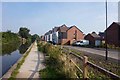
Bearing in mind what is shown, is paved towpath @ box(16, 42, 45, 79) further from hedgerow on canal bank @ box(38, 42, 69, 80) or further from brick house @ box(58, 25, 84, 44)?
brick house @ box(58, 25, 84, 44)

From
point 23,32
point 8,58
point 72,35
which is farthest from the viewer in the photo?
point 23,32

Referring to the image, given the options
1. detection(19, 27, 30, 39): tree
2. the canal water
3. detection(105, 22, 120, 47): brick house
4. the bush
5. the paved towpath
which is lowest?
the canal water

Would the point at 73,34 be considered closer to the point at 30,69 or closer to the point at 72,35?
the point at 72,35

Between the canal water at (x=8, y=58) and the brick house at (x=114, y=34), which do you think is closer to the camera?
the canal water at (x=8, y=58)

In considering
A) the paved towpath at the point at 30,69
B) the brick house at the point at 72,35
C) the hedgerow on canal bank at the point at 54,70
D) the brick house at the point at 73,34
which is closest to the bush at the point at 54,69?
the hedgerow on canal bank at the point at 54,70

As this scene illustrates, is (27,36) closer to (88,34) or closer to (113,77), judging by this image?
(88,34)

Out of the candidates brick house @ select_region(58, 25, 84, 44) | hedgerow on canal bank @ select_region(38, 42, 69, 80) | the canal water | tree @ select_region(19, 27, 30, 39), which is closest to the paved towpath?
hedgerow on canal bank @ select_region(38, 42, 69, 80)

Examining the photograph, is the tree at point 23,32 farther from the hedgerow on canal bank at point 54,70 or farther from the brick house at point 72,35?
the hedgerow on canal bank at point 54,70

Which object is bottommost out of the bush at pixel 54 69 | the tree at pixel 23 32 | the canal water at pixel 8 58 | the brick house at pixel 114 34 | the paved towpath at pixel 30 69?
the canal water at pixel 8 58

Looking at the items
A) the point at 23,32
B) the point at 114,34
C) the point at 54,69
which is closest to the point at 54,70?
the point at 54,69

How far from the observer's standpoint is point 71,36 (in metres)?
77.1

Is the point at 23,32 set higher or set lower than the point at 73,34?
higher

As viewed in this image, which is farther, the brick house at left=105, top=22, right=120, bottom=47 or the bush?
the brick house at left=105, top=22, right=120, bottom=47

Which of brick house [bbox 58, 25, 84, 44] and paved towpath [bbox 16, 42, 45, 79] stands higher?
brick house [bbox 58, 25, 84, 44]
